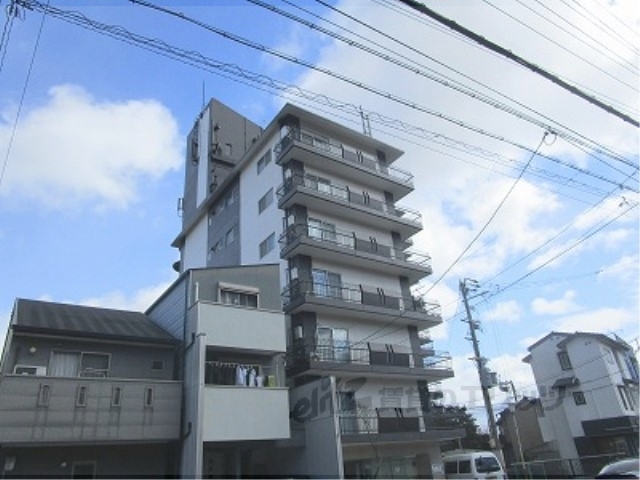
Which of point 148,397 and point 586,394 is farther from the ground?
point 586,394

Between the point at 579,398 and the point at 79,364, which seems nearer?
the point at 79,364

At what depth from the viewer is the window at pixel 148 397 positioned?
1412 centimetres

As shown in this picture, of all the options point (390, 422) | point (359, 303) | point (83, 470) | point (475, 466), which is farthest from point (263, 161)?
point (475, 466)

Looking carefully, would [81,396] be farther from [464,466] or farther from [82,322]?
[464,466]

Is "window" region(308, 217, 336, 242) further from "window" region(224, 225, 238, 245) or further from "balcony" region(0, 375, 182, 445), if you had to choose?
"balcony" region(0, 375, 182, 445)

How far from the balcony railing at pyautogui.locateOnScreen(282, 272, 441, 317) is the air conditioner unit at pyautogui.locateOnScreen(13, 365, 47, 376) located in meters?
9.41

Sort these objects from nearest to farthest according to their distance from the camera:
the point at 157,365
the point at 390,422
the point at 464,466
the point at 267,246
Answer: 1. the point at 157,365
2. the point at 390,422
3. the point at 464,466
4. the point at 267,246

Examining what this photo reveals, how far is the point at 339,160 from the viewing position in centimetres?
2442

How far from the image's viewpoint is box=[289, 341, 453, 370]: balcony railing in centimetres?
1981

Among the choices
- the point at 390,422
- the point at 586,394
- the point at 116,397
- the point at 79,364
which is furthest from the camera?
the point at 586,394

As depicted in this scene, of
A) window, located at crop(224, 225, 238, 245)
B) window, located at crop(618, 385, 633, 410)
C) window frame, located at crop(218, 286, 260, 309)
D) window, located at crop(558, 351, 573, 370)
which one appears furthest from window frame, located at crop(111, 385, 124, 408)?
window, located at crop(618, 385, 633, 410)

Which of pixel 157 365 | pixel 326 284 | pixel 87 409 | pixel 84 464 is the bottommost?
pixel 84 464

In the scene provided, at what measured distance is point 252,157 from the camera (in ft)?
89.3

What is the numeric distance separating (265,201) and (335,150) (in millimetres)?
4550
